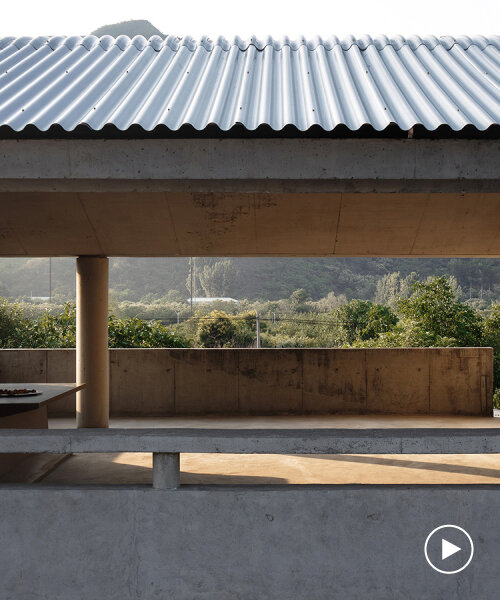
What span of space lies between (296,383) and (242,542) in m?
8.13

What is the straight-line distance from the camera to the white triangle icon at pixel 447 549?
12.9 feet

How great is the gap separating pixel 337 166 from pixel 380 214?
2.57 metres

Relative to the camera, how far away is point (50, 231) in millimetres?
7461

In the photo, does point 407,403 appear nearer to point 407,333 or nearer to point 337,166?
point 407,333

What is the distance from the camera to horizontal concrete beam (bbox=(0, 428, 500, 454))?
3971mm

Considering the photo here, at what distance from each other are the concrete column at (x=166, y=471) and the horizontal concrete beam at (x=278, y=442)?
0.26 ft

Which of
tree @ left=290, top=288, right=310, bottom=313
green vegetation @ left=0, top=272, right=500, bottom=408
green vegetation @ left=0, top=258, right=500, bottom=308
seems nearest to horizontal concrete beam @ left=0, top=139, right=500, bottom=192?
green vegetation @ left=0, top=272, right=500, bottom=408

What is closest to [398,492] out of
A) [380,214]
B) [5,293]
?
[380,214]

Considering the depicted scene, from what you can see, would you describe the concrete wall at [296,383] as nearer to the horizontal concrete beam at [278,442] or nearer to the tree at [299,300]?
the horizontal concrete beam at [278,442]

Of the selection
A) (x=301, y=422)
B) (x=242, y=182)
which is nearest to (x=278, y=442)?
(x=242, y=182)

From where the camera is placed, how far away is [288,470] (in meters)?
7.23

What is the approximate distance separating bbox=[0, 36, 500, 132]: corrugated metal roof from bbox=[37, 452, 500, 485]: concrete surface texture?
368 centimetres
